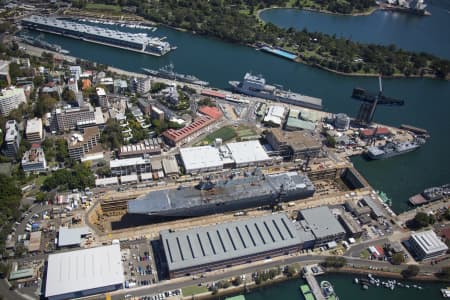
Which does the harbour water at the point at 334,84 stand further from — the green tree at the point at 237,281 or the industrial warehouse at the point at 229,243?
the green tree at the point at 237,281

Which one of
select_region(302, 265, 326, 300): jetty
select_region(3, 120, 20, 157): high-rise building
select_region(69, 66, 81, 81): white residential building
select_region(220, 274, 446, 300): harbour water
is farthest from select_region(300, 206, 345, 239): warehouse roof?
select_region(69, 66, 81, 81): white residential building

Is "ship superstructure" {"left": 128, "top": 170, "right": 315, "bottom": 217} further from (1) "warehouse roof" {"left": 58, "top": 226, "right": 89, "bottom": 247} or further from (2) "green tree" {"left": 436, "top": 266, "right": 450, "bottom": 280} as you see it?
(2) "green tree" {"left": 436, "top": 266, "right": 450, "bottom": 280}

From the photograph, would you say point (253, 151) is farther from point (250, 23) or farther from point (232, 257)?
point (250, 23)

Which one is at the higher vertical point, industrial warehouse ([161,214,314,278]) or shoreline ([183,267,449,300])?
industrial warehouse ([161,214,314,278])

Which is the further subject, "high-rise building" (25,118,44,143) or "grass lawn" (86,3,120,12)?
"grass lawn" (86,3,120,12)

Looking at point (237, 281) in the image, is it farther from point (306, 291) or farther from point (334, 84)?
point (334, 84)

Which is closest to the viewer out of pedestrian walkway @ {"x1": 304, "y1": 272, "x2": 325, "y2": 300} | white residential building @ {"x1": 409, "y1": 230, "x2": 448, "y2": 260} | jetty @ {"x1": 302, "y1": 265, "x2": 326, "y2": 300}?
pedestrian walkway @ {"x1": 304, "y1": 272, "x2": 325, "y2": 300}

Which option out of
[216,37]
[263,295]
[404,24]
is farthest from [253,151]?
[404,24]
